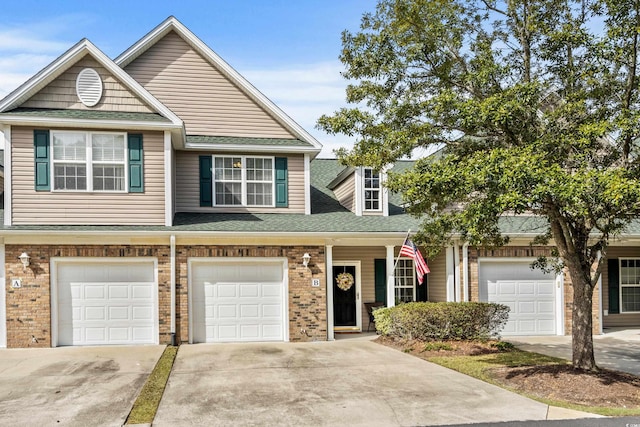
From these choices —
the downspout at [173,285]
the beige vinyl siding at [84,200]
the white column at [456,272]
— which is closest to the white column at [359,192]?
the white column at [456,272]

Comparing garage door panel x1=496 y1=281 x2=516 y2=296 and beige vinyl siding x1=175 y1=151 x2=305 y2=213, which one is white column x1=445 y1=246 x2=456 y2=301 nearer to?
garage door panel x1=496 y1=281 x2=516 y2=296

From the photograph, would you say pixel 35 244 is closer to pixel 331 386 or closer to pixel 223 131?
pixel 223 131

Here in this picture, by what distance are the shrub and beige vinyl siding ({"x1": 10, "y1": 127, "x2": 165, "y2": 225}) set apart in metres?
6.74

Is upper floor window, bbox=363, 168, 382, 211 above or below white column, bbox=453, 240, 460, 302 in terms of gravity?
above

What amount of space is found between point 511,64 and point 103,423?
30.1ft

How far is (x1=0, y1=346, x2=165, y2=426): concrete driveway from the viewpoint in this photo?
788cm

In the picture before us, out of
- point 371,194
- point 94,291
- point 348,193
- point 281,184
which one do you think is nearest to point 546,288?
point 371,194

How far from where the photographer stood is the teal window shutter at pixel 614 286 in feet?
59.7

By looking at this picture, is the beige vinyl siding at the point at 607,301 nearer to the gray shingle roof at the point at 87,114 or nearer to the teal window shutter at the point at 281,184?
the teal window shutter at the point at 281,184

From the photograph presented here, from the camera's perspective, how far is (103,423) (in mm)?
7480

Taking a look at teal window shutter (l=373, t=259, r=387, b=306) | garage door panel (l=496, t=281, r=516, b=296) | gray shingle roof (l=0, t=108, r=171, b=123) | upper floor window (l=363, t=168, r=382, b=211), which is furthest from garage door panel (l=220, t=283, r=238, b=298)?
garage door panel (l=496, t=281, r=516, b=296)

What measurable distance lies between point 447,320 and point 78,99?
35.6 feet

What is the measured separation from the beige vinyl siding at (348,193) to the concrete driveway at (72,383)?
699 cm

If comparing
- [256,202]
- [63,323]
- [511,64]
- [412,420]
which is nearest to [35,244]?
[63,323]
